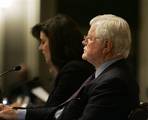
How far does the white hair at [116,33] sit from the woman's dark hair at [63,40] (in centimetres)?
68

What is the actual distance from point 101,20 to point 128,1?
5.36m

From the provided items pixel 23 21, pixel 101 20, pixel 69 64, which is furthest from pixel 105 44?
pixel 23 21

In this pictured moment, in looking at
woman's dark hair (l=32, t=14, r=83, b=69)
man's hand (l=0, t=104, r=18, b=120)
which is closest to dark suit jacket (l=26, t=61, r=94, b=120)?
woman's dark hair (l=32, t=14, r=83, b=69)

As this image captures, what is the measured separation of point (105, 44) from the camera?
2727 millimetres

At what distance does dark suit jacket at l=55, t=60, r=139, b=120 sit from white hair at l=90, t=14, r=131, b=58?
0.07 metres

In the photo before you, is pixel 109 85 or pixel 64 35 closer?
pixel 109 85

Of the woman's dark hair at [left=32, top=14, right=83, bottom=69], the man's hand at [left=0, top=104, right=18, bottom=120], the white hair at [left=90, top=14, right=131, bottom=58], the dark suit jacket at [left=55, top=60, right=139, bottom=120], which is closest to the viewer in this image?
the dark suit jacket at [left=55, top=60, right=139, bottom=120]

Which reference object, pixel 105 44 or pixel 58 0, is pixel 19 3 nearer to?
pixel 58 0

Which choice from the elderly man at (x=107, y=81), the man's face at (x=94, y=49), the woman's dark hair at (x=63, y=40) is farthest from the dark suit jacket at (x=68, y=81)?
the man's face at (x=94, y=49)

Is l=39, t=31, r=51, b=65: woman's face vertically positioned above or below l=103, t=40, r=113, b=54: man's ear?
below

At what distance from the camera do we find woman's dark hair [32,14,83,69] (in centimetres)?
342

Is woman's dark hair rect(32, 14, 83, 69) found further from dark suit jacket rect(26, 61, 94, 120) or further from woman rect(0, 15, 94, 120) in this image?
dark suit jacket rect(26, 61, 94, 120)

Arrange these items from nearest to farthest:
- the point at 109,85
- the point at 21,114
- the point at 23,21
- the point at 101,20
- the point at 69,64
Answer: the point at 109,85 < the point at 101,20 < the point at 21,114 < the point at 69,64 < the point at 23,21

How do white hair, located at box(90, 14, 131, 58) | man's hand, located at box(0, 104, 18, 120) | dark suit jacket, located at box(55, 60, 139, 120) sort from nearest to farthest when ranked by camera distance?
dark suit jacket, located at box(55, 60, 139, 120)
white hair, located at box(90, 14, 131, 58)
man's hand, located at box(0, 104, 18, 120)
